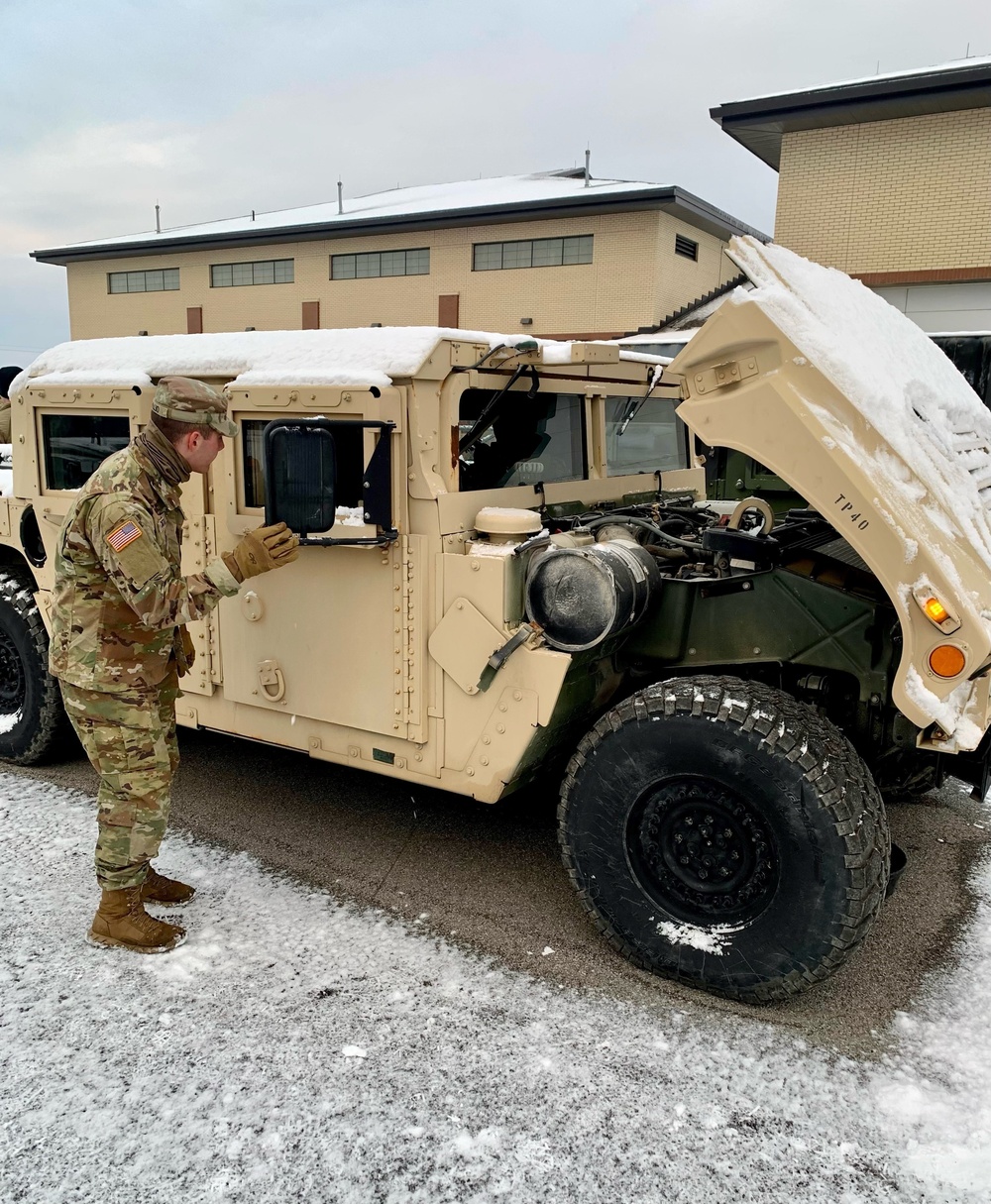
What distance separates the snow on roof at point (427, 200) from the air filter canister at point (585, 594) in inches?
742

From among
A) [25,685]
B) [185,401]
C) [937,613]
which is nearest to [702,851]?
[937,613]

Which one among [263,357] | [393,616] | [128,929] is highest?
[263,357]

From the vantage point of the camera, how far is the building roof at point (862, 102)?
13867mm

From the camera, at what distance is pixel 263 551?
3154 mm

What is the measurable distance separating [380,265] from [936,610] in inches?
901

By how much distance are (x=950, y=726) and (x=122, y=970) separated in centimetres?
277

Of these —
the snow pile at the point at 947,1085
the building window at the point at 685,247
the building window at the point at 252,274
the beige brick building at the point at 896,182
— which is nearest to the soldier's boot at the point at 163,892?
the snow pile at the point at 947,1085

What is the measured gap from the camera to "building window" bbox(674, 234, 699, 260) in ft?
69.7

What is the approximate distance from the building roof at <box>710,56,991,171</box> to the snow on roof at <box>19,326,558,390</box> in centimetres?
1381

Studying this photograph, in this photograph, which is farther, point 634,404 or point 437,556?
point 634,404

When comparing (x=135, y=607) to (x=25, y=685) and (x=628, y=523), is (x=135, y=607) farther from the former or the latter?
(x=25, y=685)

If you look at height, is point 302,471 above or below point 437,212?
below

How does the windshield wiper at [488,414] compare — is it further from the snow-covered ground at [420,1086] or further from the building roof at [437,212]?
the building roof at [437,212]

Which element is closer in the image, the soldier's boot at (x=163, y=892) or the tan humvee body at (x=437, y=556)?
the tan humvee body at (x=437, y=556)
